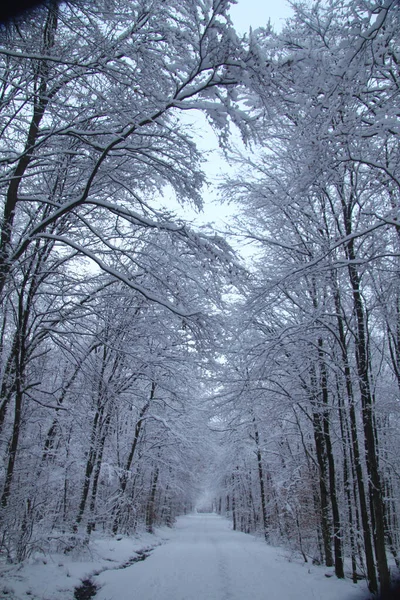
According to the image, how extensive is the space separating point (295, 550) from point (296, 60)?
16267mm

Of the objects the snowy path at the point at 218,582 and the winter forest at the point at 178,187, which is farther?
the snowy path at the point at 218,582

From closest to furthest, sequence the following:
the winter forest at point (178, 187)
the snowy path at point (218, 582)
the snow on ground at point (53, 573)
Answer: the winter forest at point (178, 187) → the snow on ground at point (53, 573) → the snowy path at point (218, 582)

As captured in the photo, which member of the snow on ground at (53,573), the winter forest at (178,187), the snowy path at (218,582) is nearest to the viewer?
the winter forest at (178,187)

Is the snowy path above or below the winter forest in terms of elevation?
below

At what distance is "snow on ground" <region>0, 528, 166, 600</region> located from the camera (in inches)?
230

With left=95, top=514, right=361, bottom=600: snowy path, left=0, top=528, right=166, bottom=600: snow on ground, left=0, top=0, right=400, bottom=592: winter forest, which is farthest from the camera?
left=95, top=514, right=361, bottom=600: snowy path

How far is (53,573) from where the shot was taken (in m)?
7.15

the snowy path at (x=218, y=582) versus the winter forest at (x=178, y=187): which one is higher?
the winter forest at (x=178, y=187)

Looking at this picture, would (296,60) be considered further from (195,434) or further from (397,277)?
(195,434)

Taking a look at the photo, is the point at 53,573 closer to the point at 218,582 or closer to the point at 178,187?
the point at 218,582

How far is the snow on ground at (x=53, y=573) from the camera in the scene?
5.83 metres

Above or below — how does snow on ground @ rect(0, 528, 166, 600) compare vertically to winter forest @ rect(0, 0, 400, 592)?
below

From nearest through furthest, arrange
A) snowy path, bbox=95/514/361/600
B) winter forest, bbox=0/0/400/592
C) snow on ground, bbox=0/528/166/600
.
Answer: winter forest, bbox=0/0/400/592 → snow on ground, bbox=0/528/166/600 → snowy path, bbox=95/514/361/600

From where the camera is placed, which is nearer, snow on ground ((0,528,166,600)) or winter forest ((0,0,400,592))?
winter forest ((0,0,400,592))
